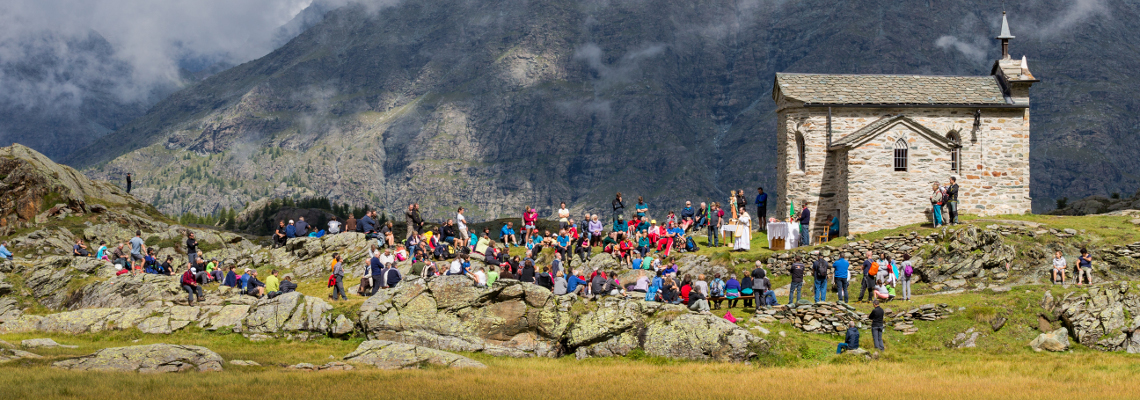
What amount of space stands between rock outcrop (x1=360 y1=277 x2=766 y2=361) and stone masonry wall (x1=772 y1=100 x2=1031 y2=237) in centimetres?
1923

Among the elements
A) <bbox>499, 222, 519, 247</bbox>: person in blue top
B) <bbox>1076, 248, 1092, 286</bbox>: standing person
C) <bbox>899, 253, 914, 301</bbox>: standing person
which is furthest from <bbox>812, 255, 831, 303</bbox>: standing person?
<bbox>499, 222, 519, 247</bbox>: person in blue top

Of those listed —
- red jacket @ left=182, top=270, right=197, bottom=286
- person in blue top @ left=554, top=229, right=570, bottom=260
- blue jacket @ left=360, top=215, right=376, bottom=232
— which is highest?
blue jacket @ left=360, top=215, right=376, bottom=232

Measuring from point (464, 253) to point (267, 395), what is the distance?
19502 millimetres

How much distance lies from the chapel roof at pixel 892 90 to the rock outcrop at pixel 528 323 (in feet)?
76.5

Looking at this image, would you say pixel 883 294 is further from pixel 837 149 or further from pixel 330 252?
pixel 330 252

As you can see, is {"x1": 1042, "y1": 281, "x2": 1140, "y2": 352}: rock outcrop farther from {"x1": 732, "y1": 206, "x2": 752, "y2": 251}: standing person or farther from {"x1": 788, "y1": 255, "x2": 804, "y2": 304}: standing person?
{"x1": 732, "y1": 206, "x2": 752, "y2": 251}: standing person

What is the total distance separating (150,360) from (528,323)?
12773 millimetres

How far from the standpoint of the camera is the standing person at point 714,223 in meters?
47.4

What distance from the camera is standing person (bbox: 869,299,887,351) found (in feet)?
101

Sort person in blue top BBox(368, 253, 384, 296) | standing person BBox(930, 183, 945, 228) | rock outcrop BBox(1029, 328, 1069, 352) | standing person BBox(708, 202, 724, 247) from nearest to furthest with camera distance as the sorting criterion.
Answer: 1. rock outcrop BBox(1029, 328, 1069, 352)
2. person in blue top BBox(368, 253, 384, 296)
3. standing person BBox(930, 183, 945, 228)
4. standing person BBox(708, 202, 724, 247)

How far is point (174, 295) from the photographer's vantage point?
42.4 m

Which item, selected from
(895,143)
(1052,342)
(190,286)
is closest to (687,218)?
(895,143)

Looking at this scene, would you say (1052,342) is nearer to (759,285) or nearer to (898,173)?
(759,285)

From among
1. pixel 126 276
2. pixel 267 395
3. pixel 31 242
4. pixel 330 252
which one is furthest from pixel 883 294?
pixel 31 242
